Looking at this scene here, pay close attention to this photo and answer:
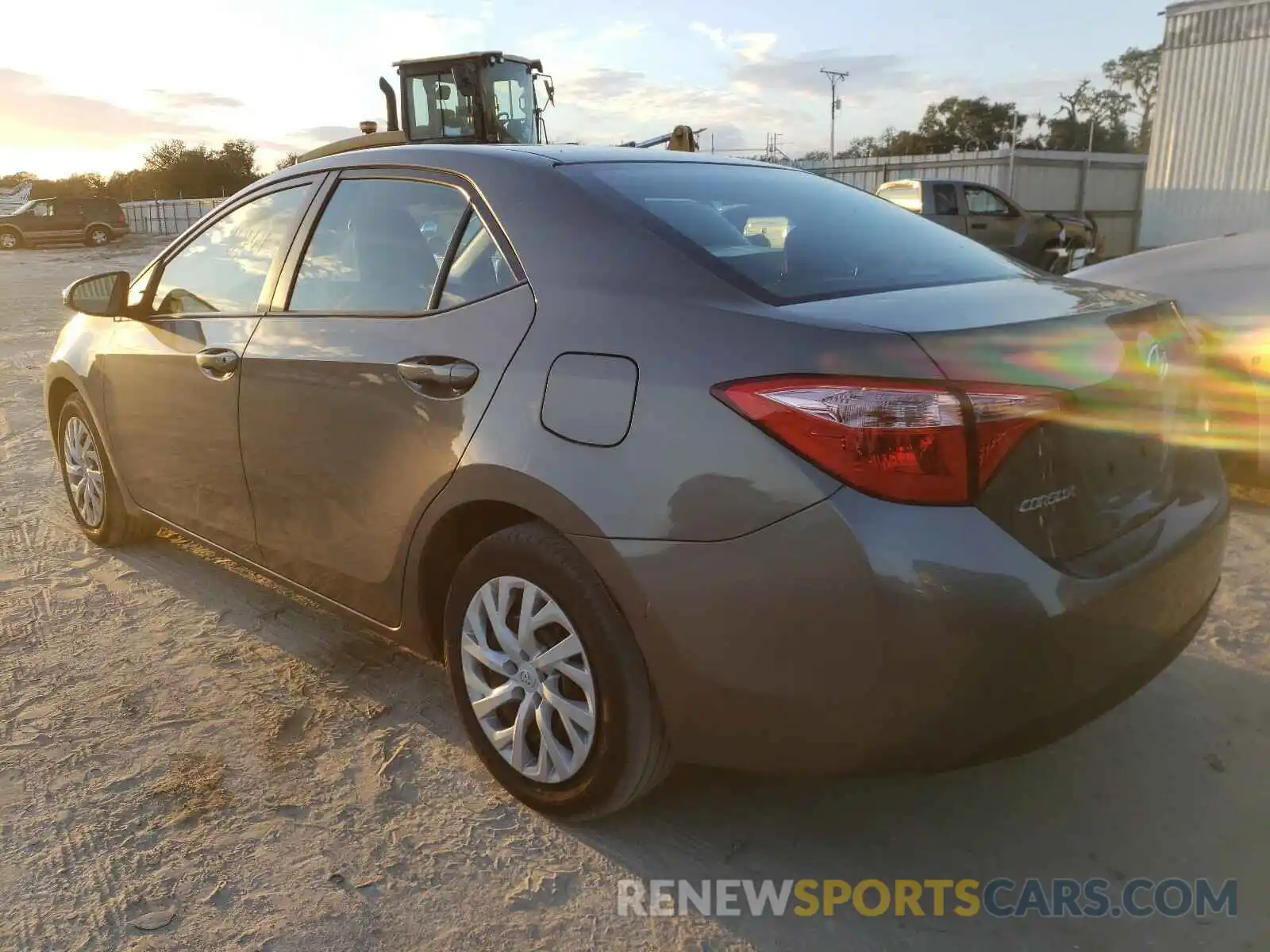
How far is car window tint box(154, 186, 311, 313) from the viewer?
126 inches

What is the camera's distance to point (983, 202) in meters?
16.6

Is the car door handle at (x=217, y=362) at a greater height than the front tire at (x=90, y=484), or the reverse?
the car door handle at (x=217, y=362)

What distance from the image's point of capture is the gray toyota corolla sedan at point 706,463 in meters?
1.83

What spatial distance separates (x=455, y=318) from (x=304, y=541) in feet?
3.05

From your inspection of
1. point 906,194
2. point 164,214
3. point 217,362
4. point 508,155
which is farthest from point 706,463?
point 164,214

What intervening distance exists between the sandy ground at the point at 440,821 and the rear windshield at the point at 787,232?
1.29m

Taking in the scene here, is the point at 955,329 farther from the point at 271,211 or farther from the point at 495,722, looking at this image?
the point at 271,211

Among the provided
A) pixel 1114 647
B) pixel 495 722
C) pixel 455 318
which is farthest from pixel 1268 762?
pixel 455 318

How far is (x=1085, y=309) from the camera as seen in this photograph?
2180mm

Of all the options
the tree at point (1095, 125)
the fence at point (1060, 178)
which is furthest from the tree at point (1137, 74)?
the fence at point (1060, 178)

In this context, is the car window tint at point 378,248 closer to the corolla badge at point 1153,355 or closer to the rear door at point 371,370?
the rear door at point 371,370

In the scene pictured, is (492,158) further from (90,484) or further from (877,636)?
(90,484)

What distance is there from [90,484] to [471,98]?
10949 millimetres

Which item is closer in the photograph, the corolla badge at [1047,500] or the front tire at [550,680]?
the corolla badge at [1047,500]
